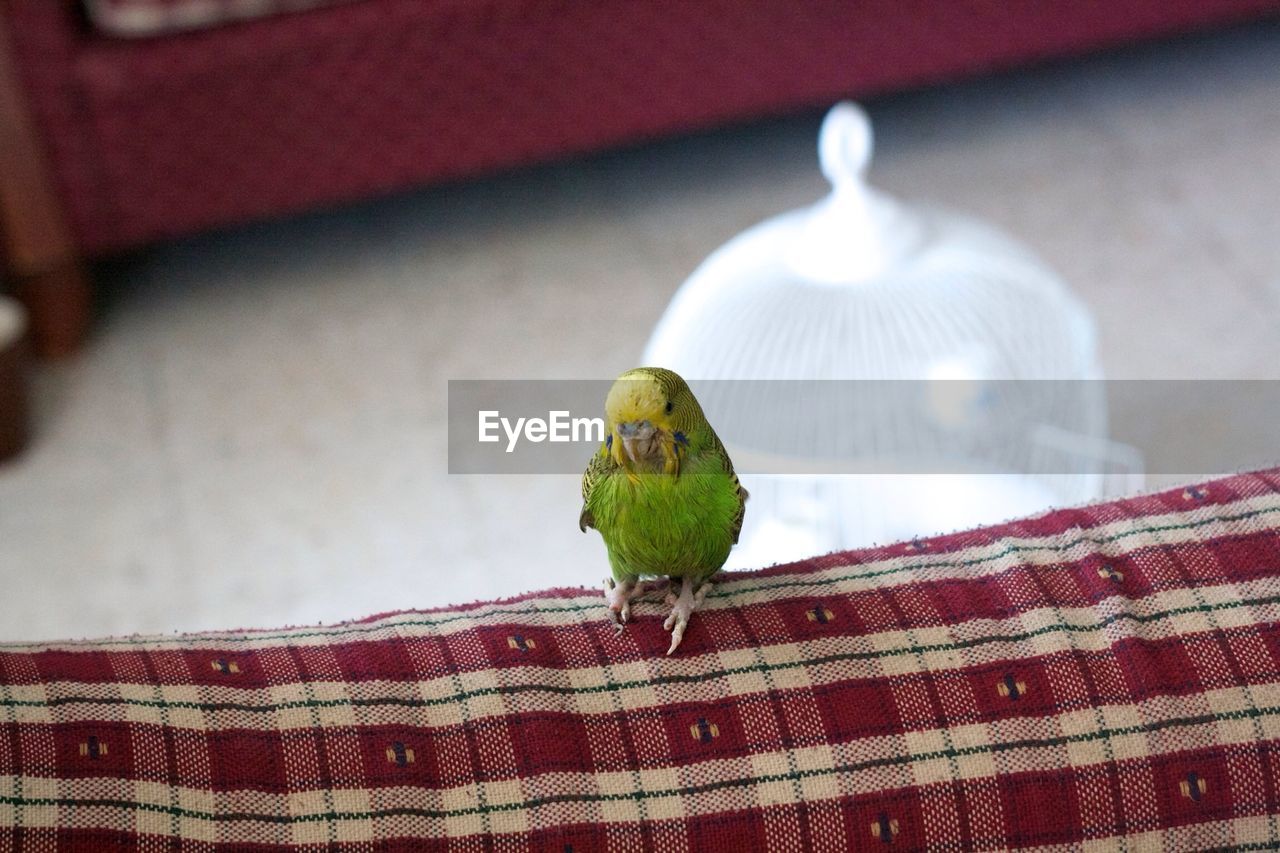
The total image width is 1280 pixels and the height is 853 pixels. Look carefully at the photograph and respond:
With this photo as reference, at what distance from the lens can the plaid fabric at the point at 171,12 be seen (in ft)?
7.04

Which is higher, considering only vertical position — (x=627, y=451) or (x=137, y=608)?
(x=627, y=451)

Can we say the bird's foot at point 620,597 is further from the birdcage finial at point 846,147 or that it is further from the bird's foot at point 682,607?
the birdcage finial at point 846,147

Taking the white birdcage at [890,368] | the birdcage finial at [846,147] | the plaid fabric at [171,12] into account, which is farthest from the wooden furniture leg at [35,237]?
the birdcage finial at [846,147]

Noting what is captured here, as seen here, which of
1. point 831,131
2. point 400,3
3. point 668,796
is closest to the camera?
point 668,796

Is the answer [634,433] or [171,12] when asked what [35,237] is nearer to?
[171,12]

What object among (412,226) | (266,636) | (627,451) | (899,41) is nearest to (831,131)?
(627,451)

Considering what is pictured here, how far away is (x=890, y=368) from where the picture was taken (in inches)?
66.9

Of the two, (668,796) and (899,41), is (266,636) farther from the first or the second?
(899,41)

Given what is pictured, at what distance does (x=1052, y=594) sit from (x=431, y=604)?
1149mm

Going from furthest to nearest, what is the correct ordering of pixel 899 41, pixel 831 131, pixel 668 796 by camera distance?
pixel 899 41 < pixel 831 131 < pixel 668 796

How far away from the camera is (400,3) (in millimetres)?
2223

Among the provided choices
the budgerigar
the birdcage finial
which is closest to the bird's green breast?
the budgerigar

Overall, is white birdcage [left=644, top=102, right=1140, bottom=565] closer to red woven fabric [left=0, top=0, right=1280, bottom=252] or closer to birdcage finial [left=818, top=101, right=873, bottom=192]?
birdcage finial [left=818, top=101, right=873, bottom=192]

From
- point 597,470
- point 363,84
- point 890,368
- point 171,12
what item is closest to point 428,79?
point 363,84
